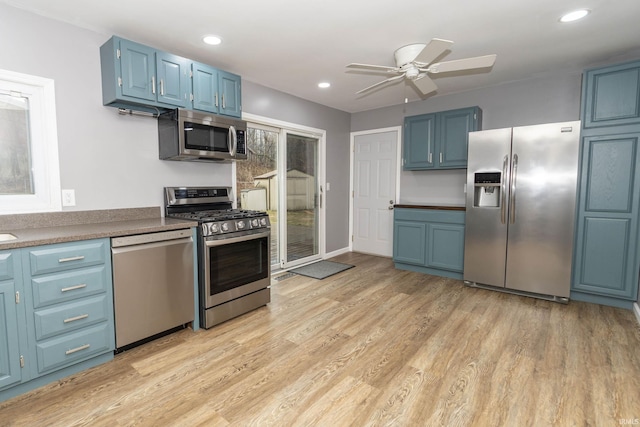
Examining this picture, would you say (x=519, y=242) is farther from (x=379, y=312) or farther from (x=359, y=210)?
(x=359, y=210)

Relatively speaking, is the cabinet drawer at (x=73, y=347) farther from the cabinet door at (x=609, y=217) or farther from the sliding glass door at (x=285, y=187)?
the cabinet door at (x=609, y=217)

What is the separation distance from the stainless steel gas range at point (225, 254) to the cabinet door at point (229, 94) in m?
0.85

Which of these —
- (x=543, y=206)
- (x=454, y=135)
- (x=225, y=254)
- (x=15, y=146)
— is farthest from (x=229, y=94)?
(x=543, y=206)

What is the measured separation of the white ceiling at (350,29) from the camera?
2250mm

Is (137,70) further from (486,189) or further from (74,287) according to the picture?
(486,189)

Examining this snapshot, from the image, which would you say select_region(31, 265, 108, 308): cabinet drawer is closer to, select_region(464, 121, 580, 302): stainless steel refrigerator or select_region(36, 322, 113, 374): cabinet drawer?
select_region(36, 322, 113, 374): cabinet drawer

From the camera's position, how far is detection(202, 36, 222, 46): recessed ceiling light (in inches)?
107

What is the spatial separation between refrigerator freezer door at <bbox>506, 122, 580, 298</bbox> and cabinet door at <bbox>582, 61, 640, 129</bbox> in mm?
288

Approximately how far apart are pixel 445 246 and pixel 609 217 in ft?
5.35

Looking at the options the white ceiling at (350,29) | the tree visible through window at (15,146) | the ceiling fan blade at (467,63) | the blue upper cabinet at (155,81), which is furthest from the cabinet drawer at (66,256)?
the ceiling fan blade at (467,63)

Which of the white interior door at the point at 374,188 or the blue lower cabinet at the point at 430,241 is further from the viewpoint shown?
the white interior door at the point at 374,188

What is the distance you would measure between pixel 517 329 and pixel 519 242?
1102mm

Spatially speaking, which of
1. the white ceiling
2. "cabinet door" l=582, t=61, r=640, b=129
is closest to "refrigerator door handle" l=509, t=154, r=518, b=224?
"cabinet door" l=582, t=61, r=640, b=129

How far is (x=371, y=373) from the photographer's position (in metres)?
2.10
